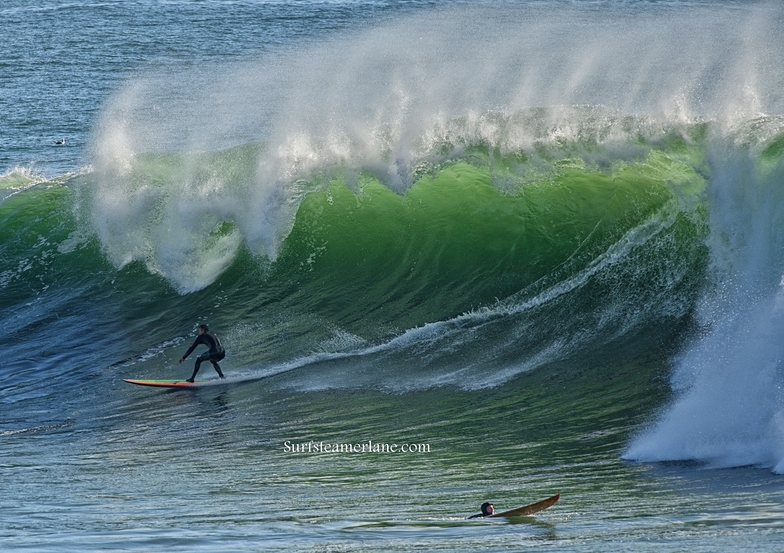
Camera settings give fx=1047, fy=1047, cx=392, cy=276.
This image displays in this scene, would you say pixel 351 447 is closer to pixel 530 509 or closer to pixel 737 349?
pixel 530 509

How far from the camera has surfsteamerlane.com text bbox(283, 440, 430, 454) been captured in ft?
30.5

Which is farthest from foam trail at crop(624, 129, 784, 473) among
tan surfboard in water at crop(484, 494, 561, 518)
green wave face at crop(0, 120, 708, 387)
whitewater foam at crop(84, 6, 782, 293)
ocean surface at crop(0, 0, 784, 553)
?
tan surfboard in water at crop(484, 494, 561, 518)

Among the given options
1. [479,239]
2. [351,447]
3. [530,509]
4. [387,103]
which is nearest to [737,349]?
[530,509]

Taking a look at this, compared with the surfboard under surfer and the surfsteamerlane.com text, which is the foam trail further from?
the surfboard under surfer

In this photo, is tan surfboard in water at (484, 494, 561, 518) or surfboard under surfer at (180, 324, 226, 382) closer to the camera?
tan surfboard in water at (484, 494, 561, 518)

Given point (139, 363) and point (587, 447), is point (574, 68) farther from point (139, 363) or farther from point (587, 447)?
point (587, 447)

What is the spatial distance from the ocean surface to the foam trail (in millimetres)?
30

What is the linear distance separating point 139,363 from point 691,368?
635 cm

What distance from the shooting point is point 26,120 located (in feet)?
94.7

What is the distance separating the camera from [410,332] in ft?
40.7

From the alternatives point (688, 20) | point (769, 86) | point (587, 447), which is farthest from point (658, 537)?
point (688, 20)

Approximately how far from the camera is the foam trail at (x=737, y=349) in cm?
838

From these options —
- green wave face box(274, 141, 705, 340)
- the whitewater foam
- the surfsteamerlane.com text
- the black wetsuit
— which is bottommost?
the surfsteamerlane.com text

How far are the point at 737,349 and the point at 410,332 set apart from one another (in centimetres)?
414
